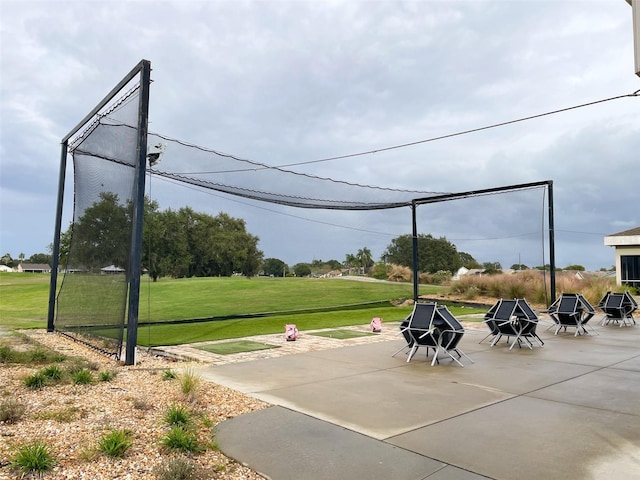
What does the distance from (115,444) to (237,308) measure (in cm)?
1571

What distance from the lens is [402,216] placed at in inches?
623

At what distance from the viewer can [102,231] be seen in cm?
779

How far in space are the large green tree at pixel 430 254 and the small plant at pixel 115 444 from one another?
15478mm

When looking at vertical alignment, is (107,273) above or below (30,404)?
above

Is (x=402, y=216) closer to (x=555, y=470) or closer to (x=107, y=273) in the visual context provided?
(x=107, y=273)

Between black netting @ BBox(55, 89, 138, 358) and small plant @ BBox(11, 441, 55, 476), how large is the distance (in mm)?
3889

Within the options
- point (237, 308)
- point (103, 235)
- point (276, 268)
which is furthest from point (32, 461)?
point (276, 268)

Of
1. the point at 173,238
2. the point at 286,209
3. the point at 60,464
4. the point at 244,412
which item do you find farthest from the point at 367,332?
the point at 173,238

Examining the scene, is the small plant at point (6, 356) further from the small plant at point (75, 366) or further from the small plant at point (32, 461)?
the small plant at point (32, 461)

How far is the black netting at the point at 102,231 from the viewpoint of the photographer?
6805mm

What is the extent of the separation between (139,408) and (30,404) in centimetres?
97

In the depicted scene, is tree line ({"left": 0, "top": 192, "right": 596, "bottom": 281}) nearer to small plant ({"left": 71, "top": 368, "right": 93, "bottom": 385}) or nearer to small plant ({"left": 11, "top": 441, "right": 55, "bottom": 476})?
small plant ({"left": 71, "top": 368, "right": 93, "bottom": 385})

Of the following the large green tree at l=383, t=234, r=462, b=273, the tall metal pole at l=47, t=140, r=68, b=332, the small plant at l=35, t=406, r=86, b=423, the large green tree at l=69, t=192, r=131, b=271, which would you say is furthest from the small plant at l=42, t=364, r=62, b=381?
the large green tree at l=383, t=234, r=462, b=273

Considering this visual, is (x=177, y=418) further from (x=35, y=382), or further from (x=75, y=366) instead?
(x=75, y=366)
